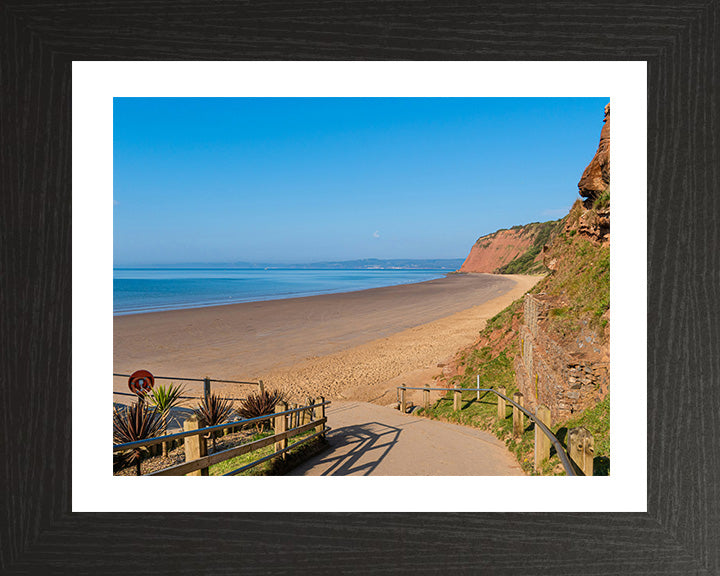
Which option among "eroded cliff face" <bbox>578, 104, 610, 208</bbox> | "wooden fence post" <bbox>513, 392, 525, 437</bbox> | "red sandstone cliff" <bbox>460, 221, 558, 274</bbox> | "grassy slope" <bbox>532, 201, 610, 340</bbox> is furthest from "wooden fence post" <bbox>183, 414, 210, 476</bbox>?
"red sandstone cliff" <bbox>460, 221, 558, 274</bbox>

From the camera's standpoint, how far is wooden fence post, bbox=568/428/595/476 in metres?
2.49

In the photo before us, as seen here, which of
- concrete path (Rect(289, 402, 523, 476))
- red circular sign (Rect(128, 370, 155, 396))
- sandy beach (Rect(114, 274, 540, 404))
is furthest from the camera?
sandy beach (Rect(114, 274, 540, 404))

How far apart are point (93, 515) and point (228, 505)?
0.62 meters

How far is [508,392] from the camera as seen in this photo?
6625 mm

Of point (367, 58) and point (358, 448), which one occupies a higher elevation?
point (367, 58)

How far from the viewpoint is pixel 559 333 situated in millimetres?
4496

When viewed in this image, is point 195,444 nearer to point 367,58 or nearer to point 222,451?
point 222,451

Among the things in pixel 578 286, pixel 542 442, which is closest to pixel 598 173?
pixel 578 286

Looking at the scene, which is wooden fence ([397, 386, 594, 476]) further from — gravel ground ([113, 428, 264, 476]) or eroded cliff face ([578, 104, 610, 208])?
gravel ground ([113, 428, 264, 476])

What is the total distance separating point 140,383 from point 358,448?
2993 mm

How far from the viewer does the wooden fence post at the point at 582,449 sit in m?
2.49

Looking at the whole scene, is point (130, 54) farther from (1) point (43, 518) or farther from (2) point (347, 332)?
(2) point (347, 332)

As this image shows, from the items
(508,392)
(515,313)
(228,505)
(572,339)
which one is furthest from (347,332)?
(228,505)

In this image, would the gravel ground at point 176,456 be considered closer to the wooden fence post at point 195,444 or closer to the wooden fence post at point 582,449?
the wooden fence post at point 195,444
